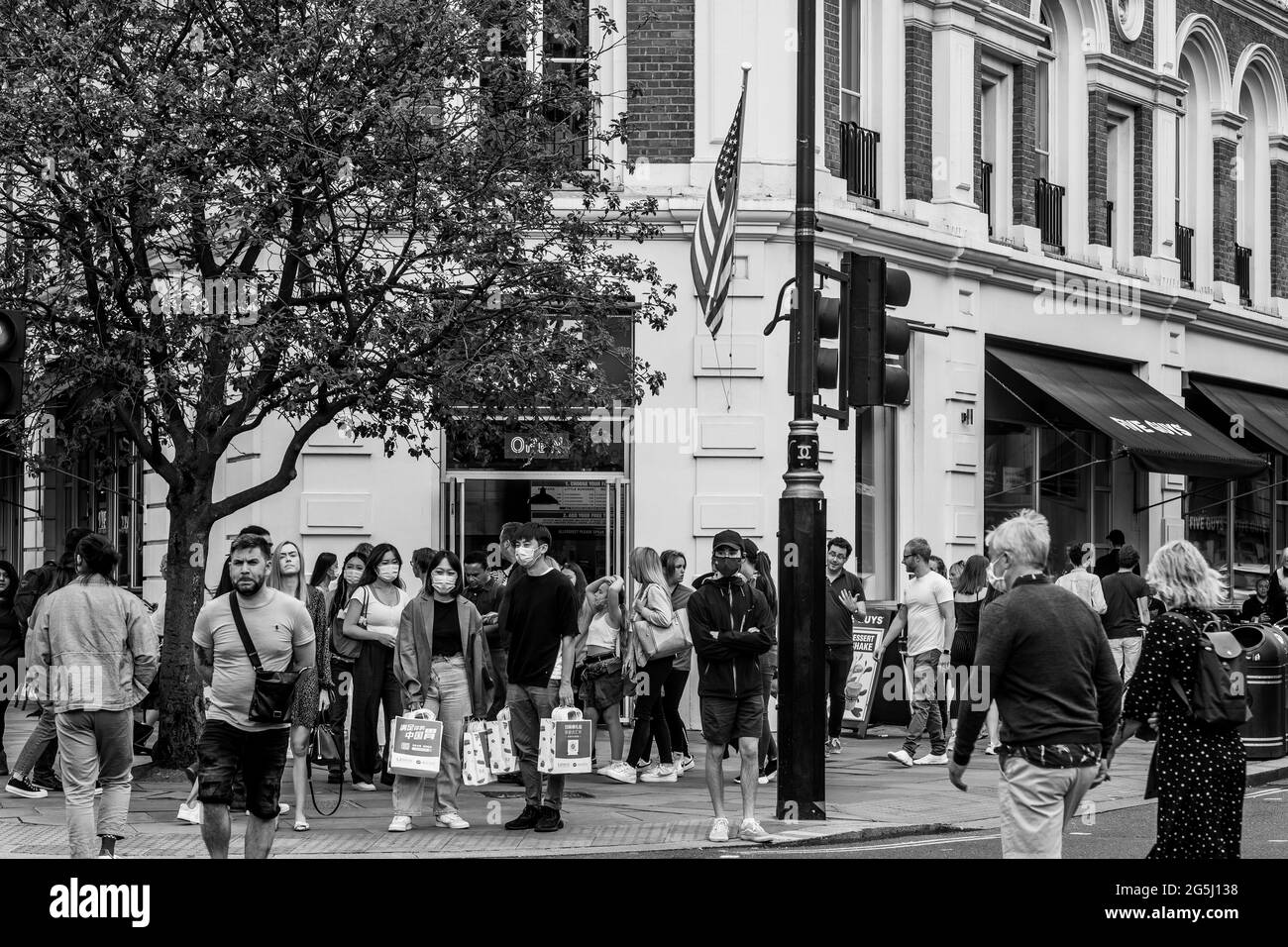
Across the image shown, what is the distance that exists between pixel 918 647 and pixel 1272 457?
46.7 feet

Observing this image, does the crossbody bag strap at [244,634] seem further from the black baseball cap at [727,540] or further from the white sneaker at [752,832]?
the white sneaker at [752,832]

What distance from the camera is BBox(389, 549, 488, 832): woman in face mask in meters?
11.6

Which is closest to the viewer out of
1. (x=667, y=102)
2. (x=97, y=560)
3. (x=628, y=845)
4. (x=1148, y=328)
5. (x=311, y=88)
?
(x=97, y=560)

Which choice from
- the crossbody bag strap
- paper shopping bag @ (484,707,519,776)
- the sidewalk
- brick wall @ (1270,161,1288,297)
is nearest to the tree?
the sidewalk

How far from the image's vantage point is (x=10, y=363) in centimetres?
866

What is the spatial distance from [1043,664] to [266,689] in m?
3.74

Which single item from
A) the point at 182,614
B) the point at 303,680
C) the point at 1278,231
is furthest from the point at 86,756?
the point at 1278,231

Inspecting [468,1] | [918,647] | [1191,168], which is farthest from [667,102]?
[1191,168]

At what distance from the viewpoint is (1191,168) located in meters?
25.5

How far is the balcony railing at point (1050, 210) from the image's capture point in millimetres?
22094

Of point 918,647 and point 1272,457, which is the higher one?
point 1272,457

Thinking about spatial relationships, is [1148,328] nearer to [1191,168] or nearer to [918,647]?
[1191,168]

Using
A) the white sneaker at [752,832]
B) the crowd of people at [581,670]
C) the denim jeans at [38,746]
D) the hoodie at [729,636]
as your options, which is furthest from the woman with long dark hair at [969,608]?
the denim jeans at [38,746]

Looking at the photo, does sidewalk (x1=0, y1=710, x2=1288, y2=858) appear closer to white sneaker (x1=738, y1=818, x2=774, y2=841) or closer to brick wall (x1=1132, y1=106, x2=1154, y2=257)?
white sneaker (x1=738, y1=818, x2=774, y2=841)
